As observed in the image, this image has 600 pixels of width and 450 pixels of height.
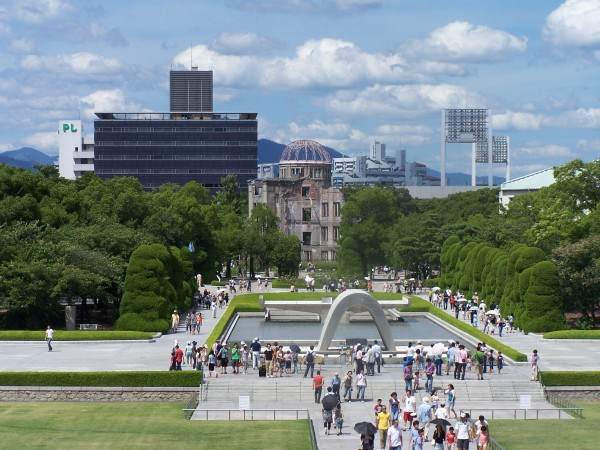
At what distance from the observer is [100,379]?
4566 cm

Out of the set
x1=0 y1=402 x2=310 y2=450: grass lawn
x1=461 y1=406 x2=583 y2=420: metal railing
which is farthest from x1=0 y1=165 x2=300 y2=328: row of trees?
x1=461 y1=406 x2=583 y2=420: metal railing

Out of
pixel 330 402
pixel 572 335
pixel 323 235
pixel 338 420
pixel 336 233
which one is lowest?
pixel 338 420

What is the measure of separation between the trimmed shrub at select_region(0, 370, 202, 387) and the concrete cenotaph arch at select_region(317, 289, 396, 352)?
379 inches

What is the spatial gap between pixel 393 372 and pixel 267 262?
72.9 meters

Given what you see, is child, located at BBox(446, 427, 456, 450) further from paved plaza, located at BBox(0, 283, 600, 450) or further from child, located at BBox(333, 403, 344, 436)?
child, located at BBox(333, 403, 344, 436)

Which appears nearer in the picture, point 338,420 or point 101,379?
point 338,420

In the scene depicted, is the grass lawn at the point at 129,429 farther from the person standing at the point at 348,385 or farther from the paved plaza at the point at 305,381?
the person standing at the point at 348,385

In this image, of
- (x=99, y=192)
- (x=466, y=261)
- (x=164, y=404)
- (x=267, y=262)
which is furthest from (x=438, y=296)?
(x=164, y=404)

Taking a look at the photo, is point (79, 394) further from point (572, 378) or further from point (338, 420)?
point (572, 378)

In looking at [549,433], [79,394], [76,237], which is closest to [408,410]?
[549,433]

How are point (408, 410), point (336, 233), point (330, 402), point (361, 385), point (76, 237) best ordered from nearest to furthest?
point (330, 402), point (408, 410), point (361, 385), point (76, 237), point (336, 233)

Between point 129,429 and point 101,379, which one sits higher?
point 101,379

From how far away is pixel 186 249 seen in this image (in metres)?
91.1

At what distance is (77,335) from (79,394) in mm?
15505
